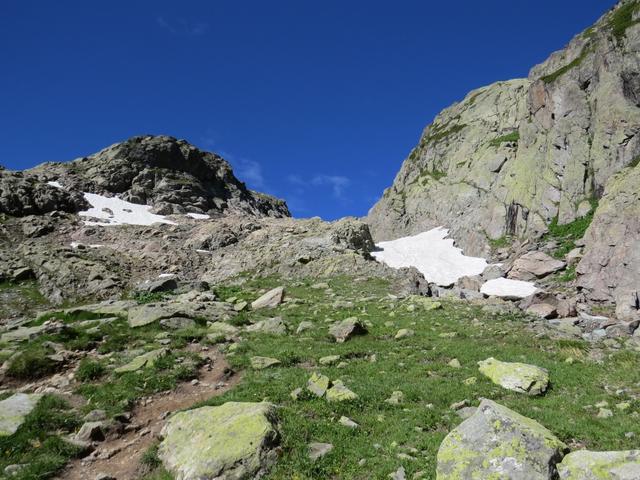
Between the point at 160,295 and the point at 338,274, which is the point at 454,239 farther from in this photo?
the point at 160,295

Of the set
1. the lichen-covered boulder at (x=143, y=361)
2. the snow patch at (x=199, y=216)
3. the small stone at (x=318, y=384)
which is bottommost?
the small stone at (x=318, y=384)

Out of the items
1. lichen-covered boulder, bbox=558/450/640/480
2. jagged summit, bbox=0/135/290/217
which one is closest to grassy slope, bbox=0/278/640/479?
lichen-covered boulder, bbox=558/450/640/480

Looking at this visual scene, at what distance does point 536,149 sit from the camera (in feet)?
220

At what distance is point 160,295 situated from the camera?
3403 centimetres

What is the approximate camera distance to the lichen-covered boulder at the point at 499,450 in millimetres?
8352

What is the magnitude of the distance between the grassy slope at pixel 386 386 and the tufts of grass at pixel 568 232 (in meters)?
29.8

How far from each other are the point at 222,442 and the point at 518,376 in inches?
440

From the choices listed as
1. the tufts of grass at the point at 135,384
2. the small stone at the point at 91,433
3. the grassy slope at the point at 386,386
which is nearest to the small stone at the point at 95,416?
the tufts of grass at the point at 135,384

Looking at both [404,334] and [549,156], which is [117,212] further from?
[549,156]

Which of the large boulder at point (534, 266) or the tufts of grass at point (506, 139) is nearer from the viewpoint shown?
the large boulder at point (534, 266)

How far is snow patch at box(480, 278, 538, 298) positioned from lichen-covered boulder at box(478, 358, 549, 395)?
90.2ft

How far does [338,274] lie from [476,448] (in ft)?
113

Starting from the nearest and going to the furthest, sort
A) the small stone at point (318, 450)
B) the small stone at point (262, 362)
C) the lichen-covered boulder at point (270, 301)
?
the small stone at point (318, 450)
the small stone at point (262, 362)
the lichen-covered boulder at point (270, 301)

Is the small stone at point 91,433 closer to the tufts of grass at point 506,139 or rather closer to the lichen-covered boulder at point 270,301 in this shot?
the lichen-covered boulder at point 270,301
